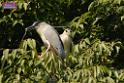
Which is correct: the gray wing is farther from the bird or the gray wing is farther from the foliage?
the bird

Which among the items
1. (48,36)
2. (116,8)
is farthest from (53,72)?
(116,8)

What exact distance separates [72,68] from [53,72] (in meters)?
0.77

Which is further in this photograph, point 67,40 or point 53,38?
point 67,40

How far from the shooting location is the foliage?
8.05 feet

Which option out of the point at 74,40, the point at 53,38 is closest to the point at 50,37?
the point at 53,38

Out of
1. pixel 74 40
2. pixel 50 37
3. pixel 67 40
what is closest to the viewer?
pixel 50 37

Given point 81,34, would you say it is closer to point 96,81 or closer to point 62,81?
point 96,81

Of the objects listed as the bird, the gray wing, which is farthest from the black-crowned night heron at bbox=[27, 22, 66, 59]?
the bird

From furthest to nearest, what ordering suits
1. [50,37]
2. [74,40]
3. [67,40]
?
[74,40] < [67,40] < [50,37]

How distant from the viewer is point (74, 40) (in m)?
3.57

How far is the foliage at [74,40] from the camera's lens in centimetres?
245

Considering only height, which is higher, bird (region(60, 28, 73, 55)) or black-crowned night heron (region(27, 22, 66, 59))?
black-crowned night heron (region(27, 22, 66, 59))

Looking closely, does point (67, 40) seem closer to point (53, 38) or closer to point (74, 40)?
point (74, 40)

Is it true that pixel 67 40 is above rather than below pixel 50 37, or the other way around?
below
